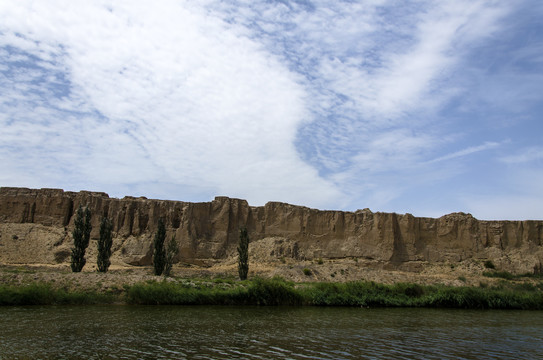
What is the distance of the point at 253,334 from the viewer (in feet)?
52.2

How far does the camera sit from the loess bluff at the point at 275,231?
48.1 metres

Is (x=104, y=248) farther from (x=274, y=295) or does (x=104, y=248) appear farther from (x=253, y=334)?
(x=253, y=334)

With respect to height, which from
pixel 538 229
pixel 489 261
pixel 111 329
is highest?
pixel 538 229

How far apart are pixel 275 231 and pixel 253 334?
Result: 35457 millimetres

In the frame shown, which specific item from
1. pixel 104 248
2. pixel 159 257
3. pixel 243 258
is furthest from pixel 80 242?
pixel 243 258

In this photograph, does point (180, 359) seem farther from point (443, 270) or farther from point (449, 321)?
point (443, 270)

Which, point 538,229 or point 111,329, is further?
point 538,229

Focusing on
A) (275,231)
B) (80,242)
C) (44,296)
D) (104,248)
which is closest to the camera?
(44,296)

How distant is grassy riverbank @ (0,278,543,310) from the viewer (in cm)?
2388

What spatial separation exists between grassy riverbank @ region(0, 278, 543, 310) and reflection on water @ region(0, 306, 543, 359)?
1534mm

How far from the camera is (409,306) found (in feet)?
93.0

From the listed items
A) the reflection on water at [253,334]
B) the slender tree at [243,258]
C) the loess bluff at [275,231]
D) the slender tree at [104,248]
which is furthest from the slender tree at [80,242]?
the loess bluff at [275,231]

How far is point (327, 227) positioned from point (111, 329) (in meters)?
38.3

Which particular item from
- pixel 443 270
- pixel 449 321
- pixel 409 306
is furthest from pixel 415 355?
pixel 443 270
